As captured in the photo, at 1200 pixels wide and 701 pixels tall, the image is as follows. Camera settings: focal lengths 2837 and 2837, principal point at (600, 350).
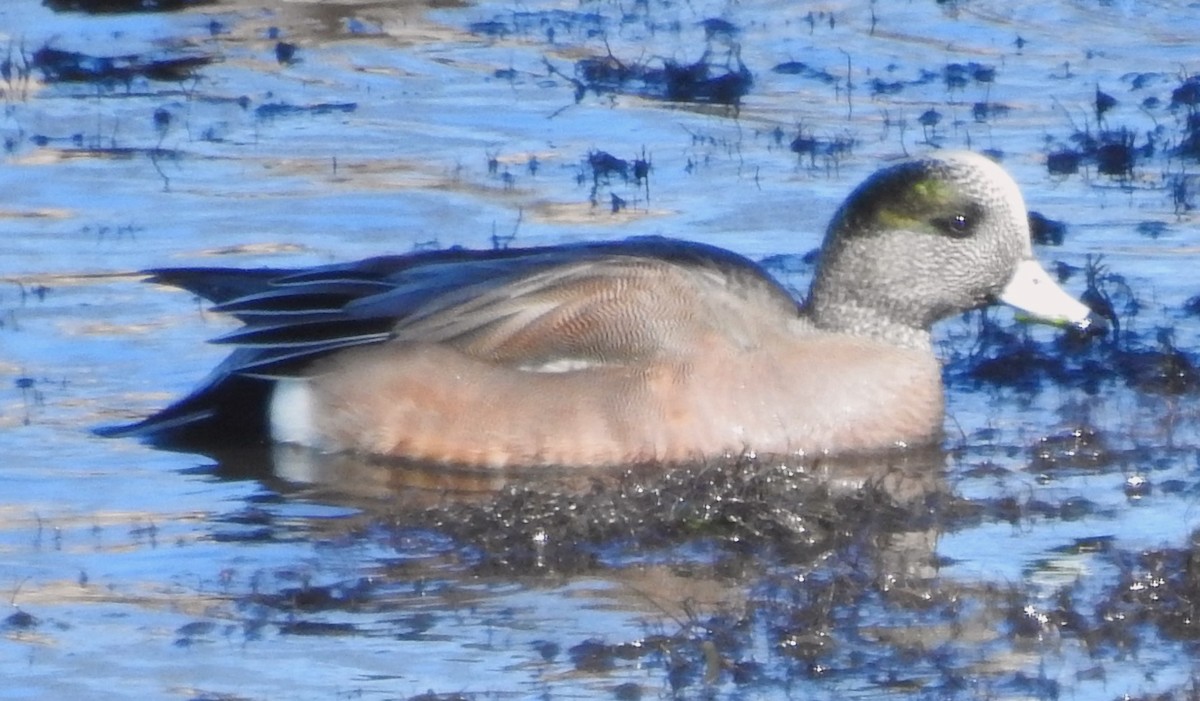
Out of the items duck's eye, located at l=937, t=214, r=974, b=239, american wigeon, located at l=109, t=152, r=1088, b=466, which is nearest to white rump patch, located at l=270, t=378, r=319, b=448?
american wigeon, located at l=109, t=152, r=1088, b=466

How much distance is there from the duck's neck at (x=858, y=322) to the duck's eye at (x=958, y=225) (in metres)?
0.32

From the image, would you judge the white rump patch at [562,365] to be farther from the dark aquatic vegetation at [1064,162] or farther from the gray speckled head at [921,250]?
the dark aquatic vegetation at [1064,162]

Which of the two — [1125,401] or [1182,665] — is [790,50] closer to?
[1125,401]

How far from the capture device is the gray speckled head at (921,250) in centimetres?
817

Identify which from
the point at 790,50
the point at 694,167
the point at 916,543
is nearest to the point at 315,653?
the point at 916,543

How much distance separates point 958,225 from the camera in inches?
323

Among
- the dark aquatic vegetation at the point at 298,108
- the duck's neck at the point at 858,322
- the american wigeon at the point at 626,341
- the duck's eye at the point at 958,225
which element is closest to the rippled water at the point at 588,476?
the dark aquatic vegetation at the point at 298,108

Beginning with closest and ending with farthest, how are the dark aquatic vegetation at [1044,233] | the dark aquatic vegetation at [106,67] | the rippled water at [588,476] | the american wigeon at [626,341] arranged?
the rippled water at [588,476], the american wigeon at [626,341], the dark aquatic vegetation at [1044,233], the dark aquatic vegetation at [106,67]

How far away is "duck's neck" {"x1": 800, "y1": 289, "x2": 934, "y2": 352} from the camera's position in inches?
326

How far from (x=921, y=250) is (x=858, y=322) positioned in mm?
280

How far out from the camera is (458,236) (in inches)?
419

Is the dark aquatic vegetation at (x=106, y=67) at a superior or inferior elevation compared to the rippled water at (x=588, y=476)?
superior

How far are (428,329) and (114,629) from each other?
1934 mm

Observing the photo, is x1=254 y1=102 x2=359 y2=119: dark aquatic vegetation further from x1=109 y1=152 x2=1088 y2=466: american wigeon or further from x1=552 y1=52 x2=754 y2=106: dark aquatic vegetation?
x1=109 y1=152 x2=1088 y2=466: american wigeon
